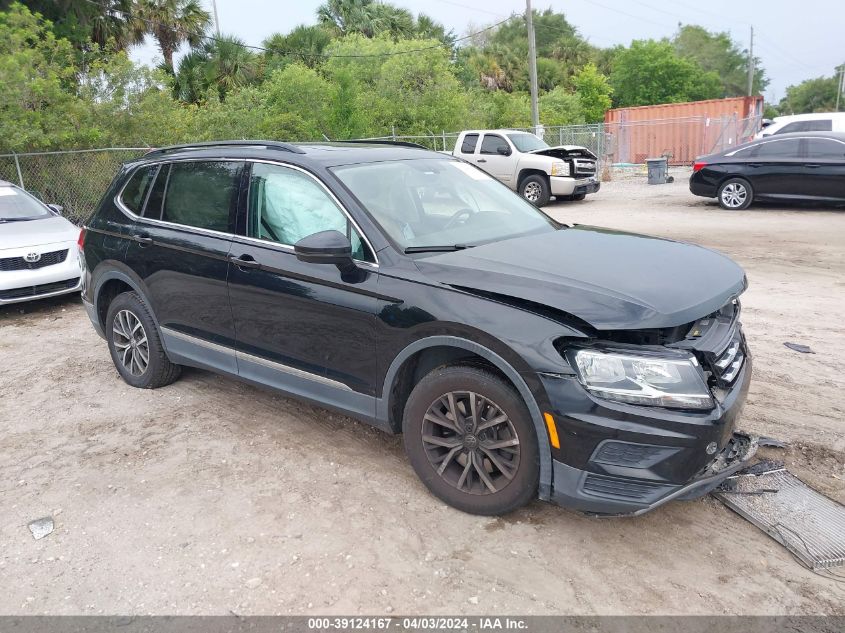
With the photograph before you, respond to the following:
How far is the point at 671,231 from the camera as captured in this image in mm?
12320

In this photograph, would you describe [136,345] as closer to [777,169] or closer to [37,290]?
[37,290]

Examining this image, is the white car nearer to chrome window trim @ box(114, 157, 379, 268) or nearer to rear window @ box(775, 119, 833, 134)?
chrome window trim @ box(114, 157, 379, 268)

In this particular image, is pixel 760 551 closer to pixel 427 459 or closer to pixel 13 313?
pixel 427 459

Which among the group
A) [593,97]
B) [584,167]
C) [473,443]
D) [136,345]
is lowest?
[473,443]

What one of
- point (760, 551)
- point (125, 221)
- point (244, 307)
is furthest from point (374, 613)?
point (125, 221)

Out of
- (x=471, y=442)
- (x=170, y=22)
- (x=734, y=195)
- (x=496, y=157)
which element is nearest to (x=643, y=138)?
(x=496, y=157)

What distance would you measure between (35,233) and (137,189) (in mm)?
3995

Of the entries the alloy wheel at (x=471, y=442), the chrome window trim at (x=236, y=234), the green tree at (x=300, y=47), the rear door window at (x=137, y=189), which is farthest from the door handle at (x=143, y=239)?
the green tree at (x=300, y=47)

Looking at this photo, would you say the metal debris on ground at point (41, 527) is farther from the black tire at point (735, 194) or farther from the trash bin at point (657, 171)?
the trash bin at point (657, 171)

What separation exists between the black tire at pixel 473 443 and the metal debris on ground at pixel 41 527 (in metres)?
1.87

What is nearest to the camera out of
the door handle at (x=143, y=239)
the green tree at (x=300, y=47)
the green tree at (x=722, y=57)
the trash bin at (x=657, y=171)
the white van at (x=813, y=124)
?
the door handle at (x=143, y=239)

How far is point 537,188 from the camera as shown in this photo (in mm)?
16672

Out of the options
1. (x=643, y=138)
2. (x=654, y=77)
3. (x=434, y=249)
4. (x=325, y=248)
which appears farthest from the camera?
(x=654, y=77)

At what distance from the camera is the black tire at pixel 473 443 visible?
317 centimetres
